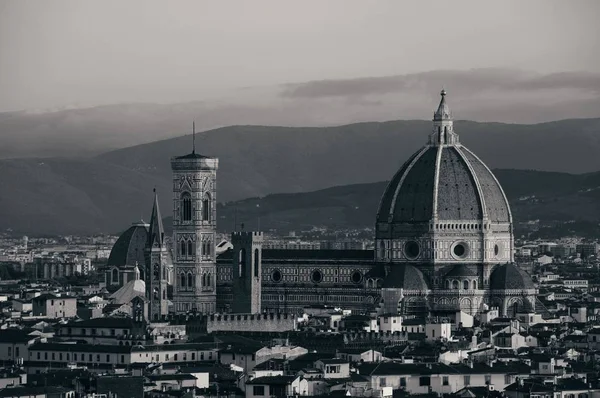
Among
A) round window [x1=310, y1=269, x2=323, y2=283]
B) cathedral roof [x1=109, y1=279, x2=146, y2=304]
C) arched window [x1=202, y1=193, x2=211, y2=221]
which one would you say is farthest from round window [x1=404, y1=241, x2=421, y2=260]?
cathedral roof [x1=109, y1=279, x2=146, y2=304]

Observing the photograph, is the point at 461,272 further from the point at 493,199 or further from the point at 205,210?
the point at 205,210

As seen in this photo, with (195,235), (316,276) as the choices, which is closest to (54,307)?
(195,235)

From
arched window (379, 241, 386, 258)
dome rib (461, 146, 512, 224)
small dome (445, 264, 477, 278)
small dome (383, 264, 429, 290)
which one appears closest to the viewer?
small dome (383, 264, 429, 290)

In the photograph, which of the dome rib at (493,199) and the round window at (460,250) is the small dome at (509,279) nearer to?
the round window at (460,250)

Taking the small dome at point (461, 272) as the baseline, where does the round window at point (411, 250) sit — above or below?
above

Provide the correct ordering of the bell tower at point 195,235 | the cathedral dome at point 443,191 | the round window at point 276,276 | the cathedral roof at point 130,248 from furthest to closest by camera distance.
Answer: the cathedral roof at point 130,248 < the round window at point 276,276 < the bell tower at point 195,235 < the cathedral dome at point 443,191

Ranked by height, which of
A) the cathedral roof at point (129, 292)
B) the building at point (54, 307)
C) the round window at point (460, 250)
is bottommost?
the building at point (54, 307)

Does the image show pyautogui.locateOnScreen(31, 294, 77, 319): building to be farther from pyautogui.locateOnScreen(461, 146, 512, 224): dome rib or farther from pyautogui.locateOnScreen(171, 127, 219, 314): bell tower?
pyautogui.locateOnScreen(461, 146, 512, 224): dome rib

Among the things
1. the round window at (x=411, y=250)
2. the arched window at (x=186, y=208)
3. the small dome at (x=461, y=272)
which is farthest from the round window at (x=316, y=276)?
the small dome at (x=461, y=272)
